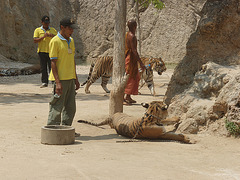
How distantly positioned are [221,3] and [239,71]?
142 cm

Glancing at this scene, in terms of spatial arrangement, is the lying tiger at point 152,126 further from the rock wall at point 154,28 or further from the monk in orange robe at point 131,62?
the rock wall at point 154,28

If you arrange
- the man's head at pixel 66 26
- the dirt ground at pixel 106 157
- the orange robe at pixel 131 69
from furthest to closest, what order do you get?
the orange robe at pixel 131 69 < the man's head at pixel 66 26 < the dirt ground at pixel 106 157

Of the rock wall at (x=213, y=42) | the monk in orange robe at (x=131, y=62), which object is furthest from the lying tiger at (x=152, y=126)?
the monk in orange robe at (x=131, y=62)

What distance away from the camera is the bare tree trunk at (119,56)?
6418 millimetres

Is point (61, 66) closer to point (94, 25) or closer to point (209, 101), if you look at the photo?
point (209, 101)

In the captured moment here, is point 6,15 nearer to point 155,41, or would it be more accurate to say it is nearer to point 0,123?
point 155,41

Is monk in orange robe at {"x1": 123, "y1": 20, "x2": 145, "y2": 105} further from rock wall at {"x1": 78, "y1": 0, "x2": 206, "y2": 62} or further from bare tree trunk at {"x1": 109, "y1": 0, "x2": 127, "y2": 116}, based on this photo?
rock wall at {"x1": 78, "y1": 0, "x2": 206, "y2": 62}

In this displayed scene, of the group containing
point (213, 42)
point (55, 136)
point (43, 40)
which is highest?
point (43, 40)

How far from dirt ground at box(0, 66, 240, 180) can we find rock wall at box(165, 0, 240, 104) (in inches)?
56.5

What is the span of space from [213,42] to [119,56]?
68.6 inches

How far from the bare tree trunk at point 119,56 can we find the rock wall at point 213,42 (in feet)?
3.18

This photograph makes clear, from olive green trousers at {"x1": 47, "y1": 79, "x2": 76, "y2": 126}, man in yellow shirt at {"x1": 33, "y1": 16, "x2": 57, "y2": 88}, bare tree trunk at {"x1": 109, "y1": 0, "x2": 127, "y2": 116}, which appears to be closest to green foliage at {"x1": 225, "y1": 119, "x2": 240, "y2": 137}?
bare tree trunk at {"x1": 109, "y1": 0, "x2": 127, "y2": 116}

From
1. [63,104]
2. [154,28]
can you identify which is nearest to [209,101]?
[63,104]

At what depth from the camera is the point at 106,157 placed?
4.35 meters
